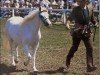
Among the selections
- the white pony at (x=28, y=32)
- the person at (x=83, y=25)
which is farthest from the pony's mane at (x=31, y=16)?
the person at (x=83, y=25)

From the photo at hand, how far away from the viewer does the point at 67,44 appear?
44.9 feet

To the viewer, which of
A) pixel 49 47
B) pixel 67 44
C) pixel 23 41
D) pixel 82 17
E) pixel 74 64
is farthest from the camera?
pixel 67 44

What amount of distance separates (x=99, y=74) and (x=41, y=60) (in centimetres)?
198

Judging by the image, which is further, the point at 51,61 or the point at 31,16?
the point at 51,61

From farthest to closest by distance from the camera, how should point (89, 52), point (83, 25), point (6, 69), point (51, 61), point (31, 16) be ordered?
point (51, 61) → point (6, 69) → point (31, 16) → point (89, 52) → point (83, 25)

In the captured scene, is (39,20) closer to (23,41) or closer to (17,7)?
(23,41)

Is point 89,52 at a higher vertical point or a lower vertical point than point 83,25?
lower

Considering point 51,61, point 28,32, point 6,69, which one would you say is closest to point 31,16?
point 28,32

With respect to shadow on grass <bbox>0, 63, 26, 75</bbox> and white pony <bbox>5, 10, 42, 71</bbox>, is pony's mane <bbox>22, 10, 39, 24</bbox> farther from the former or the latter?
shadow on grass <bbox>0, 63, 26, 75</bbox>

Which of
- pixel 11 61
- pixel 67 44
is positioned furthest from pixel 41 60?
pixel 67 44

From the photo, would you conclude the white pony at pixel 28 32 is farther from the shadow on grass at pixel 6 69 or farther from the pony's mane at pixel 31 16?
the shadow on grass at pixel 6 69

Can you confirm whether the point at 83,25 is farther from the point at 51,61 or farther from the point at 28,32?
the point at 51,61

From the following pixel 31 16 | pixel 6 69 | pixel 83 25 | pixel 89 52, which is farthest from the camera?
pixel 6 69

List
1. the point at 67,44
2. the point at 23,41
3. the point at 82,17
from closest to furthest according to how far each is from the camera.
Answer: the point at 82,17 < the point at 23,41 < the point at 67,44
